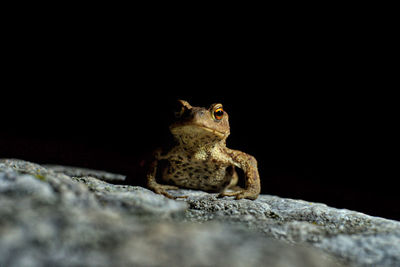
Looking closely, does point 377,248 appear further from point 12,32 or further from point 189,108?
point 12,32

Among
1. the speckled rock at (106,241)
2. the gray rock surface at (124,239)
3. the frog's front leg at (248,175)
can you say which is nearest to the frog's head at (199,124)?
the frog's front leg at (248,175)

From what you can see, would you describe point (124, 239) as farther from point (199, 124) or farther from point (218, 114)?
point (218, 114)

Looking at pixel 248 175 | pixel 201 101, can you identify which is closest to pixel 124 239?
pixel 248 175

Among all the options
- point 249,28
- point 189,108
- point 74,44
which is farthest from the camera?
point 74,44

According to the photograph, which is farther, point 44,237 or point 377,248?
point 377,248

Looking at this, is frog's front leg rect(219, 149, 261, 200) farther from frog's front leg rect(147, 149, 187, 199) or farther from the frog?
frog's front leg rect(147, 149, 187, 199)

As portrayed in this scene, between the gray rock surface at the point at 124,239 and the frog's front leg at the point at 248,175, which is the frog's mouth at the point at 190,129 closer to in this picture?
the frog's front leg at the point at 248,175

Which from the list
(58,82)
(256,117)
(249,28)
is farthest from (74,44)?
(256,117)
